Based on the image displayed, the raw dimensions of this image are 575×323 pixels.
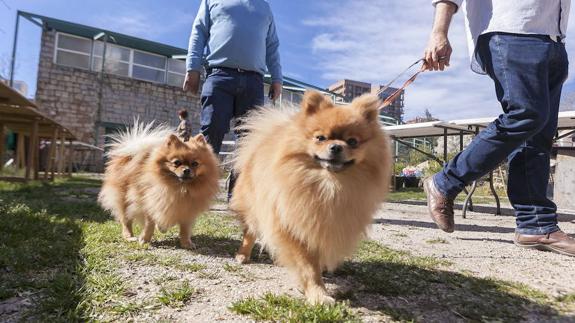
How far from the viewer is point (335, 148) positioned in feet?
6.72

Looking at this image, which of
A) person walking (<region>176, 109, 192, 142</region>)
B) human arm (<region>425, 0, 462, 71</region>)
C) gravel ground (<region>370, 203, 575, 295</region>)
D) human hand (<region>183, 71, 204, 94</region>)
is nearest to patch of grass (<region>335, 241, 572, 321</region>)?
gravel ground (<region>370, 203, 575, 295</region>)

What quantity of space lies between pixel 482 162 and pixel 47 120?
288 inches

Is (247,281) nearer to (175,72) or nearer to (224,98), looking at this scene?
(224,98)

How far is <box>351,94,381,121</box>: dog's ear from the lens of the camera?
7.59ft

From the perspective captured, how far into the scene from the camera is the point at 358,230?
2146 mm

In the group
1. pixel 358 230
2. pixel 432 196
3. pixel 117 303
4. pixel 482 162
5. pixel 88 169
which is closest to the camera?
pixel 117 303

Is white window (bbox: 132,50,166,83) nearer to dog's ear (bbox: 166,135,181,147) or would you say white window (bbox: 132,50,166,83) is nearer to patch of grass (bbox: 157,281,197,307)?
dog's ear (bbox: 166,135,181,147)

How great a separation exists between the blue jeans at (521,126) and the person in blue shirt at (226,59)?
190 centimetres

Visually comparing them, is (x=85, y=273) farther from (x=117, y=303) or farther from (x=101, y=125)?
(x=101, y=125)

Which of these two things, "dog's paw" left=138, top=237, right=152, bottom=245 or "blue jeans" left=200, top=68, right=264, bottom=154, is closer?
"dog's paw" left=138, top=237, right=152, bottom=245

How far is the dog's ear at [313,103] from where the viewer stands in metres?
2.29

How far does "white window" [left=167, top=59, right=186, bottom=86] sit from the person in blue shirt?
1615cm

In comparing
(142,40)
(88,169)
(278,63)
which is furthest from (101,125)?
(278,63)

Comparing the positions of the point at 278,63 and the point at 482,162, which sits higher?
the point at 278,63
